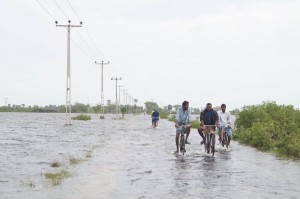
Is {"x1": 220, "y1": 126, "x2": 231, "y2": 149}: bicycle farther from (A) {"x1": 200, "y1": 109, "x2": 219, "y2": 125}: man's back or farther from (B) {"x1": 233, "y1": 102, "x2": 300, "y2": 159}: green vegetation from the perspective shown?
(A) {"x1": 200, "y1": 109, "x2": 219, "y2": 125}: man's back

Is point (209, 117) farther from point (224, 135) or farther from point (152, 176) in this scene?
point (152, 176)

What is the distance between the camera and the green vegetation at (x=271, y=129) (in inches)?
822

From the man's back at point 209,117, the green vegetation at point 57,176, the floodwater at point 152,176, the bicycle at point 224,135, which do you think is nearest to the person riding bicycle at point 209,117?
the man's back at point 209,117

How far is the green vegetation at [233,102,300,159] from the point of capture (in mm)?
20888

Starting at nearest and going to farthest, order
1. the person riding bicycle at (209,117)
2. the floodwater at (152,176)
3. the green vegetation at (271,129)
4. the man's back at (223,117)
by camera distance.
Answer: the floodwater at (152,176) → the person riding bicycle at (209,117) → the green vegetation at (271,129) → the man's back at (223,117)

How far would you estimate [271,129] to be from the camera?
1029 inches

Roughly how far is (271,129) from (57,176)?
15945 mm

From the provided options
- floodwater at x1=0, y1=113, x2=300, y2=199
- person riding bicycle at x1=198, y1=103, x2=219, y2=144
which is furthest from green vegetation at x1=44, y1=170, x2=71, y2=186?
person riding bicycle at x1=198, y1=103, x2=219, y2=144

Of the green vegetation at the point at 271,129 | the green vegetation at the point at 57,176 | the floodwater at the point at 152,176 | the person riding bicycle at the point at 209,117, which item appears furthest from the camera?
the green vegetation at the point at 271,129

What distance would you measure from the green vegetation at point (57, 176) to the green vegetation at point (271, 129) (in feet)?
31.6

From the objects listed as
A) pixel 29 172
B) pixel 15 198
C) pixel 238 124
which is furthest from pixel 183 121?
pixel 238 124

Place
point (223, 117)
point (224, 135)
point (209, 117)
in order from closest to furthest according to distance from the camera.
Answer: point (209, 117), point (223, 117), point (224, 135)

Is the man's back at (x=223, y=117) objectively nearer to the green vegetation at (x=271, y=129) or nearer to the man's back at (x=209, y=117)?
the green vegetation at (x=271, y=129)

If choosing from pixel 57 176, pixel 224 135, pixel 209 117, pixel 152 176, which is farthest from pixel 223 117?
pixel 57 176
